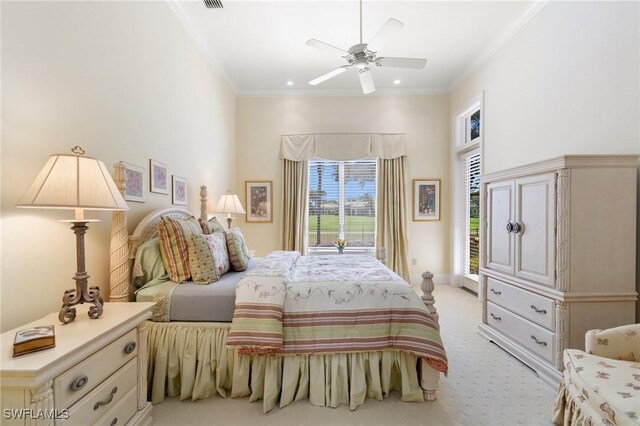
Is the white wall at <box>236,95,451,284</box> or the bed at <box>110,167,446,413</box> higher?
the white wall at <box>236,95,451,284</box>

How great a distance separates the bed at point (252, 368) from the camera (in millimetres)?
1810

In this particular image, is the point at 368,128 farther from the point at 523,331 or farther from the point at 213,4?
the point at 523,331

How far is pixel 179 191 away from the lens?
9.70 ft

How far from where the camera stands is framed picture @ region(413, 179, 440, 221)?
481 centimetres

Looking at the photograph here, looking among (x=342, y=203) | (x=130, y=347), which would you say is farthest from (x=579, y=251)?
(x=342, y=203)

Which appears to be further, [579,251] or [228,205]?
[228,205]

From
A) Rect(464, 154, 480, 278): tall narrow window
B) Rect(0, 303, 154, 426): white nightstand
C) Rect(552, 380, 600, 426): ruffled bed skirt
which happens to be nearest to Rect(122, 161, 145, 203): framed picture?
Rect(0, 303, 154, 426): white nightstand

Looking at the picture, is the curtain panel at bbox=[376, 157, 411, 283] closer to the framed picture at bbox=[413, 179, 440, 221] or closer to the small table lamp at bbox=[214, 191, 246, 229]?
the framed picture at bbox=[413, 179, 440, 221]

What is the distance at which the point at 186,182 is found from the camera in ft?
10.2

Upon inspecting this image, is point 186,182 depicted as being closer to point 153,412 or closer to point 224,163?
point 224,163

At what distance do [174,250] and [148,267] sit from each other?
23 centimetres

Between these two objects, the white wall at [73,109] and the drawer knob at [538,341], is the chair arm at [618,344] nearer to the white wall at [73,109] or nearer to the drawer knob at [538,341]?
the drawer knob at [538,341]

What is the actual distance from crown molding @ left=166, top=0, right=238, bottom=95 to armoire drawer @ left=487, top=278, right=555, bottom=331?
419 cm

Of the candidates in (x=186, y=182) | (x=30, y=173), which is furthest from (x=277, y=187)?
(x=30, y=173)
